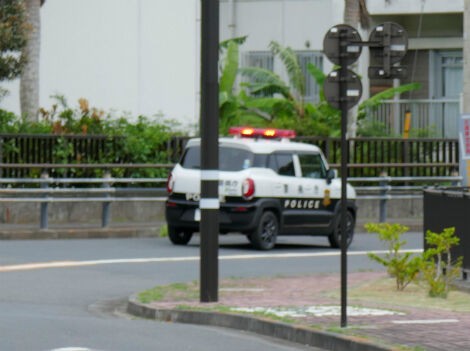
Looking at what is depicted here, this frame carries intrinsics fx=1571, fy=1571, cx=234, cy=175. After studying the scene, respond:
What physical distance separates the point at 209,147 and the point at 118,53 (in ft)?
87.6

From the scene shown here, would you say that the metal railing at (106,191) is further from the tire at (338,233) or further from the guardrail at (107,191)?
the tire at (338,233)

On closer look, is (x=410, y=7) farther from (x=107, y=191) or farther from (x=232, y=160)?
(x=232, y=160)

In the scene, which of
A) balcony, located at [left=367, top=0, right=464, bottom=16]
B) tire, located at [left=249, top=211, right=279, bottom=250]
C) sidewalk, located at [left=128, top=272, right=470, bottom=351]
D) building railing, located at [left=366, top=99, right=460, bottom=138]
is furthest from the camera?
building railing, located at [left=366, top=99, right=460, bottom=138]

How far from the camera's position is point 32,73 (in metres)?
33.0

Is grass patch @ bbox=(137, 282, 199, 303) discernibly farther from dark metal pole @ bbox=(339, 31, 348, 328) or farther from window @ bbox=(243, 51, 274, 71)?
window @ bbox=(243, 51, 274, 71)

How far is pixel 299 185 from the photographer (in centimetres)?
2606

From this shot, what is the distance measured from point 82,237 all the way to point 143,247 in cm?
244

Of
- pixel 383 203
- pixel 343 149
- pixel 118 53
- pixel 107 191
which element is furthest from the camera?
pixel 118 53

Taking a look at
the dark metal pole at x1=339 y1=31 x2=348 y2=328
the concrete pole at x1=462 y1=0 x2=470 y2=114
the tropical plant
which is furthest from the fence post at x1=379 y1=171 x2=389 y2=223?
the dark metal pole at x1=339 y1=31 x2=348 y2=328

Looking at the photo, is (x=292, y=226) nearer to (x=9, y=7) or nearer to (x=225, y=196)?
(x=225, y=196)

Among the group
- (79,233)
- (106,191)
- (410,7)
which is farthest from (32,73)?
(410,7)

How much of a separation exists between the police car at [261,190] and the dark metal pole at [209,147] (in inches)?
328

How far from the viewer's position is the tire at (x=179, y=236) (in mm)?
26281

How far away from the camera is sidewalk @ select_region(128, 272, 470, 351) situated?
12477 millimetres
